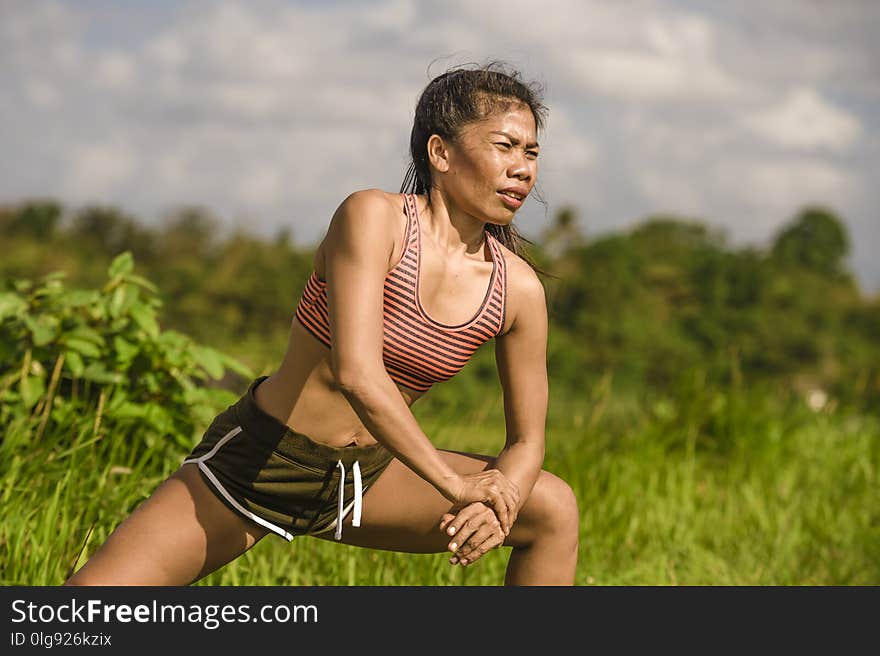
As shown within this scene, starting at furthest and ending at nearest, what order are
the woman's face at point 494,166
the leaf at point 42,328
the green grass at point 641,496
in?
the leaf at point 42,328 → the green grass at point 641,496 → the woman's face at point 494,166

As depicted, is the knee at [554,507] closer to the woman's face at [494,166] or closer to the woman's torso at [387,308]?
the woman's torso at [387,308]

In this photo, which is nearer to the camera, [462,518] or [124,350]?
[462,518]

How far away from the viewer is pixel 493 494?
8.39ft

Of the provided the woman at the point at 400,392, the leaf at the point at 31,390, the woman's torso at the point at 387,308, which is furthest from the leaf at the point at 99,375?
the woman's torso at the point at 387,308

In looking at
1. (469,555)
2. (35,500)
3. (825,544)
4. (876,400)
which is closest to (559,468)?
(825,544)

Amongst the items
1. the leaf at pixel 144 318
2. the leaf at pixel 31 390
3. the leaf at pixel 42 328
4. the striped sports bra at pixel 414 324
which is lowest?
the striped sports bra at pixel 414 324

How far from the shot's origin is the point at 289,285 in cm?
1009

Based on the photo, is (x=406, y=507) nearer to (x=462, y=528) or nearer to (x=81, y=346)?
(x=462, y=528)

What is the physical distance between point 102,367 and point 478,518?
2146mm

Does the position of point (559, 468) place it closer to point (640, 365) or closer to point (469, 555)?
point (469, 555)

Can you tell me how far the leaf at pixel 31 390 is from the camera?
4000mm

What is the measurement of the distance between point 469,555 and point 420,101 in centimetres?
116

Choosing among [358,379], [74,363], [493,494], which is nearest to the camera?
[358,379]

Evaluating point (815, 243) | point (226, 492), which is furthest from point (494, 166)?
point (815, 243)
